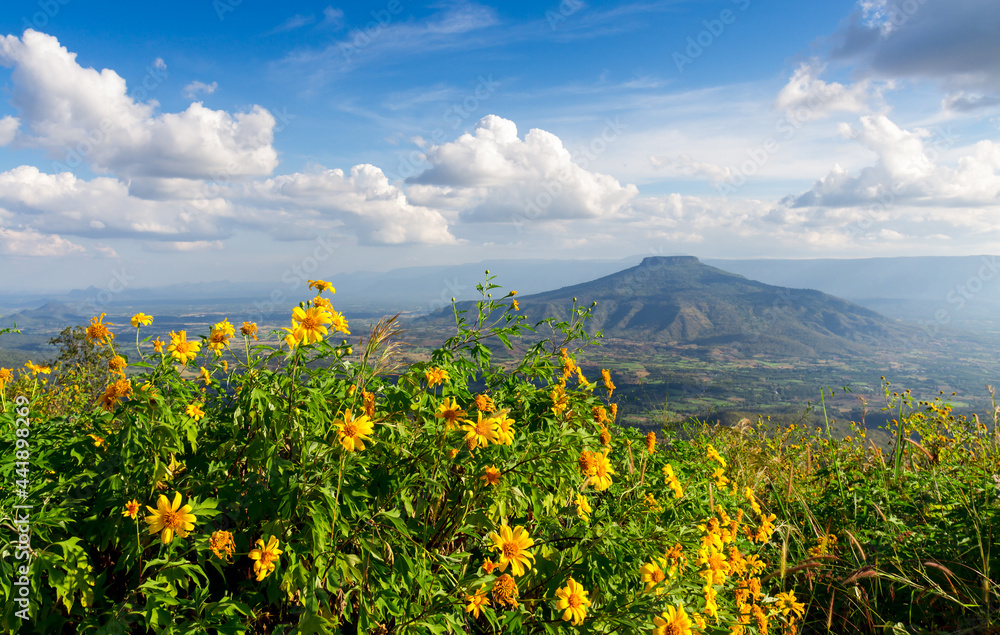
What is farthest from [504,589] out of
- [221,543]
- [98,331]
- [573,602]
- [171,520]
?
[98,331]

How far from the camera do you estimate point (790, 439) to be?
746 cm

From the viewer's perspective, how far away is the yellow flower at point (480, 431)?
2.04 m

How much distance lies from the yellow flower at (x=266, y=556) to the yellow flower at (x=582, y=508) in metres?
1.40

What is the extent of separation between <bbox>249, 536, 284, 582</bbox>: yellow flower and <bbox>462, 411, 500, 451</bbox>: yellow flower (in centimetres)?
82

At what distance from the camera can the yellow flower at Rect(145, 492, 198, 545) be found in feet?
5.83

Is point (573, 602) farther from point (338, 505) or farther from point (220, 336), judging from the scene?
point (220, 336)

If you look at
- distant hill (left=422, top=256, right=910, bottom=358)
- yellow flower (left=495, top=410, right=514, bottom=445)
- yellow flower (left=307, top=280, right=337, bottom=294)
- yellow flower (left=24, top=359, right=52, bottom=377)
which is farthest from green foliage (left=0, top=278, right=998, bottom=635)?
distant hill (left=422, top=256, right=910, bottom=358)

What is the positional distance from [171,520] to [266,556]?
0.38 metres

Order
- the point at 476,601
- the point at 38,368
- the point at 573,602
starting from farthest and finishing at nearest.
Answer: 1. the point at 38,368
2. the point at 573,602
3. the point at 476,601

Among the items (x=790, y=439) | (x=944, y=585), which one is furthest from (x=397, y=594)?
(x=790, y=439)

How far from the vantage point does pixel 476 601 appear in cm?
188

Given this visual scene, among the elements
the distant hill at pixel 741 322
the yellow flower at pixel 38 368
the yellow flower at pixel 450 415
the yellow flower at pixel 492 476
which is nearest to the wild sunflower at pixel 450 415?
the yellow flower at pixel 450 415

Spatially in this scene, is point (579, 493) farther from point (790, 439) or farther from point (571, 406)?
point (790, 439)

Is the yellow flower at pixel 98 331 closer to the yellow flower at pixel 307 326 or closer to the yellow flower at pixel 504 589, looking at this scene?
the yellow flower at pixel 307 326
